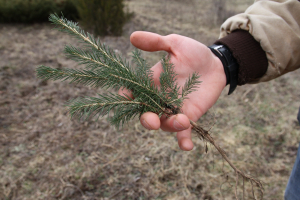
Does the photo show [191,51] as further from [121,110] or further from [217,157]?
[217,157]

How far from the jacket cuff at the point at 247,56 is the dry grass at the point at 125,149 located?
1.40ft

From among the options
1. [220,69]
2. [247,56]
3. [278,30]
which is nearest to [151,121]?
[220,69]

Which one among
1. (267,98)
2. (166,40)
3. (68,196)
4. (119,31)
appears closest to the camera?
(166,40)

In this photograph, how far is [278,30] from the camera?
161cm

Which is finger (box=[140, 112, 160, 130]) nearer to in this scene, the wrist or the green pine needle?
the green pine needle

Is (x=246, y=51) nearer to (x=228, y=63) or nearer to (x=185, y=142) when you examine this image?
(x=228, y=63)

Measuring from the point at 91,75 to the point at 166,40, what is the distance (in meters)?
0.67

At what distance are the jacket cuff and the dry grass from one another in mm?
425

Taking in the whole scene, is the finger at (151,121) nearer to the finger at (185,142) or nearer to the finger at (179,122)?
the finger at (179,122)

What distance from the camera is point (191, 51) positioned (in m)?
1.62

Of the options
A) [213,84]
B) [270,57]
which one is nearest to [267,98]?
[270,57]

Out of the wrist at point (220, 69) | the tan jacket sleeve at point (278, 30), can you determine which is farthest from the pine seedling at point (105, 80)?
the tan jacket sleeve at point (278, 30)

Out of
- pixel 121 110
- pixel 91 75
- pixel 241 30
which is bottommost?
pixel 121 110

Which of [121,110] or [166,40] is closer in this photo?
[121,110]
